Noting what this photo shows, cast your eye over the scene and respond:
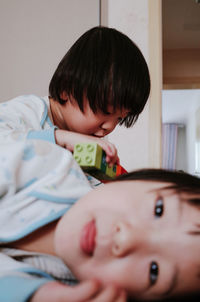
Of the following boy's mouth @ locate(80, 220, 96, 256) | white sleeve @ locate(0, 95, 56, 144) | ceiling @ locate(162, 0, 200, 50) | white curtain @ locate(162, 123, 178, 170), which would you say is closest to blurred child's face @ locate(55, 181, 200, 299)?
boy's mouth @ locate(80, 220, 96, 256)

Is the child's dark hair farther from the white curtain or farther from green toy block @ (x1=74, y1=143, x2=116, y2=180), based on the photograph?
the white curtain

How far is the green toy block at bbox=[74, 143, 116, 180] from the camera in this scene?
0.60m

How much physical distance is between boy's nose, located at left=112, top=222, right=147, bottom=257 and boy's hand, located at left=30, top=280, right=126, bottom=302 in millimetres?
46

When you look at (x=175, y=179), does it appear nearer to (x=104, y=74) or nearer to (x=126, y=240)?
(x=126, y=240)

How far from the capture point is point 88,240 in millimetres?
364

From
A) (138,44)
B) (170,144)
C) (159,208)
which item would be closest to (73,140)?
(159,208)

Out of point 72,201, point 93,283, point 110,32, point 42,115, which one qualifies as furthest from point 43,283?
point 110,32

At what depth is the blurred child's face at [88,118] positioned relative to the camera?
868 mm

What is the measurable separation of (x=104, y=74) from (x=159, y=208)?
0.57m

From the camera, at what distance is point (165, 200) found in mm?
390

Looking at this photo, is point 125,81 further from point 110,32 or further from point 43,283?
point 43,283

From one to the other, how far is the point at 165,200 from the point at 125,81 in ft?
1.77

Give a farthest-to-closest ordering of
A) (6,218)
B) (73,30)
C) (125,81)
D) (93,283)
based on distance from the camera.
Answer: (73,30)
(125,81)
(6,218)
(93,283)

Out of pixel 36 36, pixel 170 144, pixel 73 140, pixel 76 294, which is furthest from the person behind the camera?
pixel 170 144
